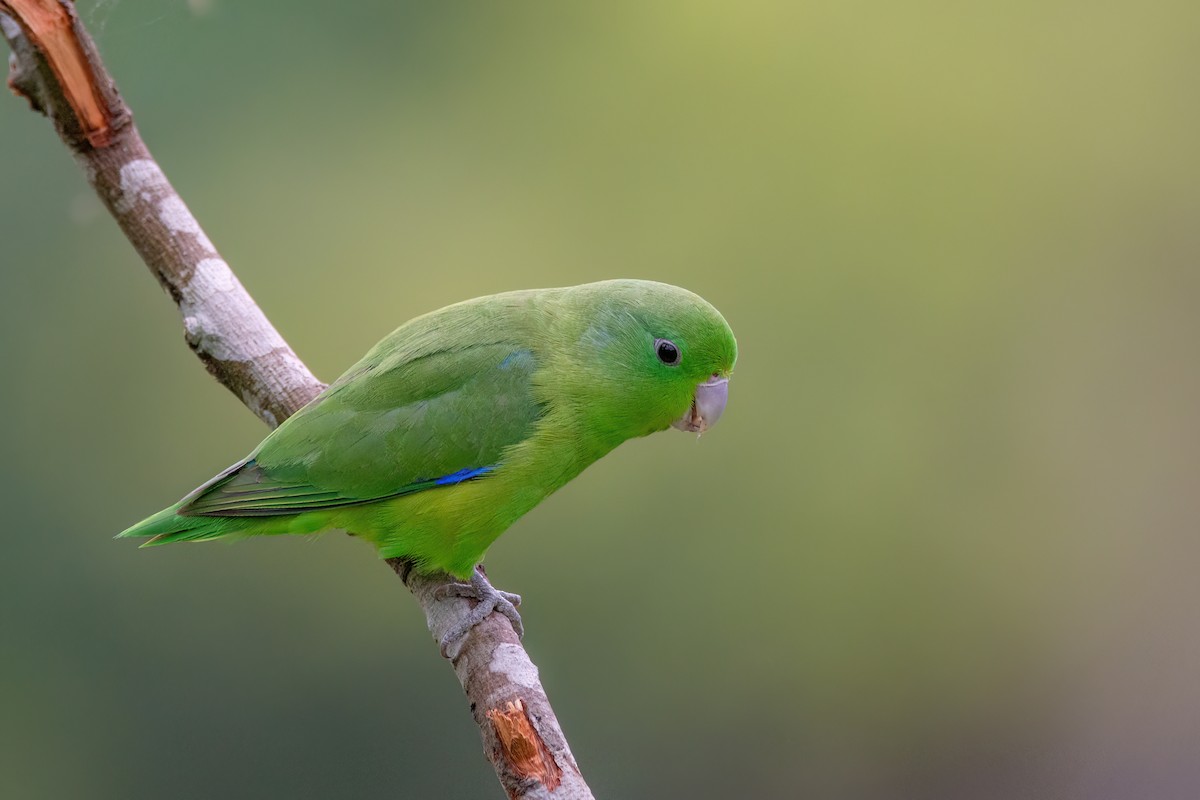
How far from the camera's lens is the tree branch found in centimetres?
277

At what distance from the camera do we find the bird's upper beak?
289 cm

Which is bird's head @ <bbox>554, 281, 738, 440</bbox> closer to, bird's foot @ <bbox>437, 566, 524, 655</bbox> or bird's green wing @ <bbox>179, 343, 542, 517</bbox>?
bird's green wing @ <bbox>179, 343, 542, 517</bbox>

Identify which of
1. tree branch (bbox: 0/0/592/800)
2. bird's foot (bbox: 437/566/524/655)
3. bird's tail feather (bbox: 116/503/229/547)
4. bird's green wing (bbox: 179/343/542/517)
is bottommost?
bird's foot (bbox: 437/566/524/655)

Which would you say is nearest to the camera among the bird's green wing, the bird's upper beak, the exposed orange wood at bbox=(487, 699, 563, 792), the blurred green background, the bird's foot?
the exposed orange wood at bbox=(487, 699, 563, 792)

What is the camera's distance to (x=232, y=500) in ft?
9.02

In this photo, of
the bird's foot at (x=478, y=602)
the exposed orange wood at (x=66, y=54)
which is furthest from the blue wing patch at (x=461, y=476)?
the exposed orange wood at (x=66, y=54)

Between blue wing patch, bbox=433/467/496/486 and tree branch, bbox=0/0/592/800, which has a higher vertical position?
tree branch, bbox=0/0/592/800

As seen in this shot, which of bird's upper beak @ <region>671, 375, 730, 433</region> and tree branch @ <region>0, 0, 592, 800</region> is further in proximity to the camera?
bird's upper beak @ <region>671, 375, 730, 433</region>

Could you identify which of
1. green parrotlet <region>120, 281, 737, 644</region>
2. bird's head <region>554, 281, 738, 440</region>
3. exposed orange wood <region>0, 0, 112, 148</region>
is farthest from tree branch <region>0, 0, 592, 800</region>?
bird's head <region>554, 281, 738, 440</region>

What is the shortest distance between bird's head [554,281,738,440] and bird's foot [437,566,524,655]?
0.55 meters

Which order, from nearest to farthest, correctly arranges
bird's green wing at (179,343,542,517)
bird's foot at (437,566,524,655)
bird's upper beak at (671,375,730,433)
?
bird's foot at (437,566,524,655) < bird's green wing at (179,343,542,517) < bird's upper beak at (671,375,730,433)

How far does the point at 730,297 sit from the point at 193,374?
2480 millimetres

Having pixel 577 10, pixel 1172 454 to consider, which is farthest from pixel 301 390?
pixel 1172 454

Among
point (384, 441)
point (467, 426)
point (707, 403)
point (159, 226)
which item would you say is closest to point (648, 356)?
point (707, 403)
